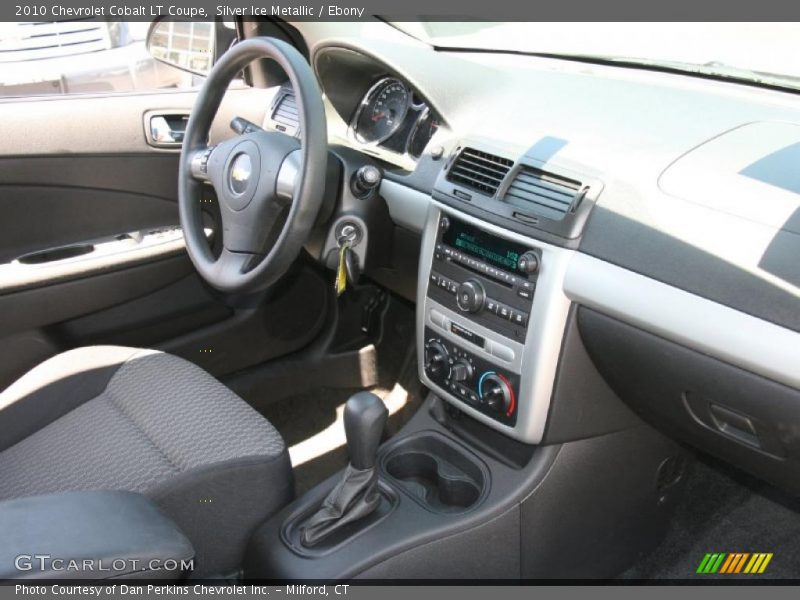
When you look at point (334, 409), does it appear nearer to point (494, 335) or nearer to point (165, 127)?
point (165, 127)

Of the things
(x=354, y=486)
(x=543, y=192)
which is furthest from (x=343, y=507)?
(x=543, y=192)

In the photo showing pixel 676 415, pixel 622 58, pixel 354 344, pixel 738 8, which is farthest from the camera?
pixel 354 344

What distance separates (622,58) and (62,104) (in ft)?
4.17

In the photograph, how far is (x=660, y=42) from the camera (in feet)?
5.35

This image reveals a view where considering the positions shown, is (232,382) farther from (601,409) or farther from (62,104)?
(601,409)

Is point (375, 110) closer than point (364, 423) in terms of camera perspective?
No

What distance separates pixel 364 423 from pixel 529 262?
39 centimetres

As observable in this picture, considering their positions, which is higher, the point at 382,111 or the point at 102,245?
the point at 382,111

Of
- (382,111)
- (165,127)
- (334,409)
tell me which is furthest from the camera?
(334,409)

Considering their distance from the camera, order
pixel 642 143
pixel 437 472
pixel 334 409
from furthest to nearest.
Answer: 1. pixel 334 409
2. pixel 437 472
3. pixel 642 143

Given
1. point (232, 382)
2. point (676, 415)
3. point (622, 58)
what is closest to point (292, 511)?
point (676, 415)

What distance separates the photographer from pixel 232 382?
2305 mm

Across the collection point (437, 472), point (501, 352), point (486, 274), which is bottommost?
point (437, 472)

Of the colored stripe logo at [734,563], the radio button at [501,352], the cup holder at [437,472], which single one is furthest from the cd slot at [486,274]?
the colored stripe logo at [734,563]
